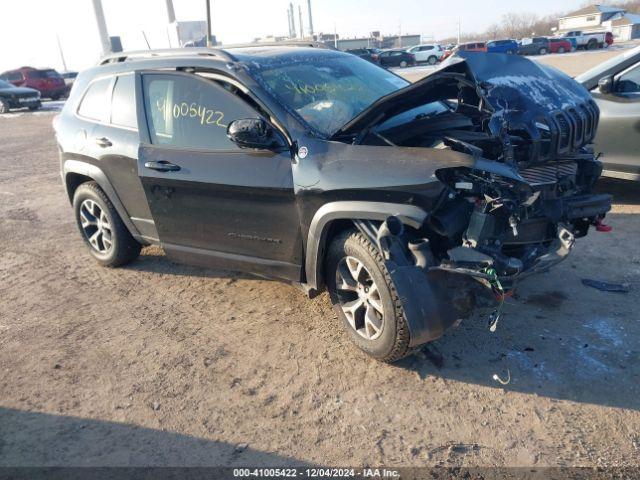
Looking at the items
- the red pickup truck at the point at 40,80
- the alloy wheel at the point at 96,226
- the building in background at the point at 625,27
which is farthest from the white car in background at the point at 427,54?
the alloy wheel at the point at 96,226

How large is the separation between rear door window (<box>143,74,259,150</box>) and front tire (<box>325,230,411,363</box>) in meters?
1.13

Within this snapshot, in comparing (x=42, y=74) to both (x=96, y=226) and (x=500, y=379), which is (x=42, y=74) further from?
(x=500, y=379)

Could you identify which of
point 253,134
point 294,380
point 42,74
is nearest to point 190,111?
point 253,134

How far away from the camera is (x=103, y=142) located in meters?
4.56

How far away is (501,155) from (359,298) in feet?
4.16

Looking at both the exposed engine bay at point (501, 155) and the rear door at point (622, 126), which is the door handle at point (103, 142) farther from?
the rear door at point (622, 126)

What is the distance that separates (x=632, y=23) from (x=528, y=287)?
3170 inches

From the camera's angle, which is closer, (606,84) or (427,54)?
(606,84)

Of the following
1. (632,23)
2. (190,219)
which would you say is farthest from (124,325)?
(632,23)

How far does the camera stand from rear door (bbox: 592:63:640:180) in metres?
5.50

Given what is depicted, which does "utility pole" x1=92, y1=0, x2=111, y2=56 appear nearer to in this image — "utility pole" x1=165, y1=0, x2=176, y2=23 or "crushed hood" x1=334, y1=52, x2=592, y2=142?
"utility pole" x1=165, y1=0, x2=176, y2=23

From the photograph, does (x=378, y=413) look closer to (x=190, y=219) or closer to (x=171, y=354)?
(x=171, y=354)

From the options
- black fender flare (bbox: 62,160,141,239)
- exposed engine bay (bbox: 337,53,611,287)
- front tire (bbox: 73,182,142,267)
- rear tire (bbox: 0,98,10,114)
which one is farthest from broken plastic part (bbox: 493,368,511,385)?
rear tire (bbox: 0,98,10,114)

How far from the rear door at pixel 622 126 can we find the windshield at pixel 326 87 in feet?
8.61
